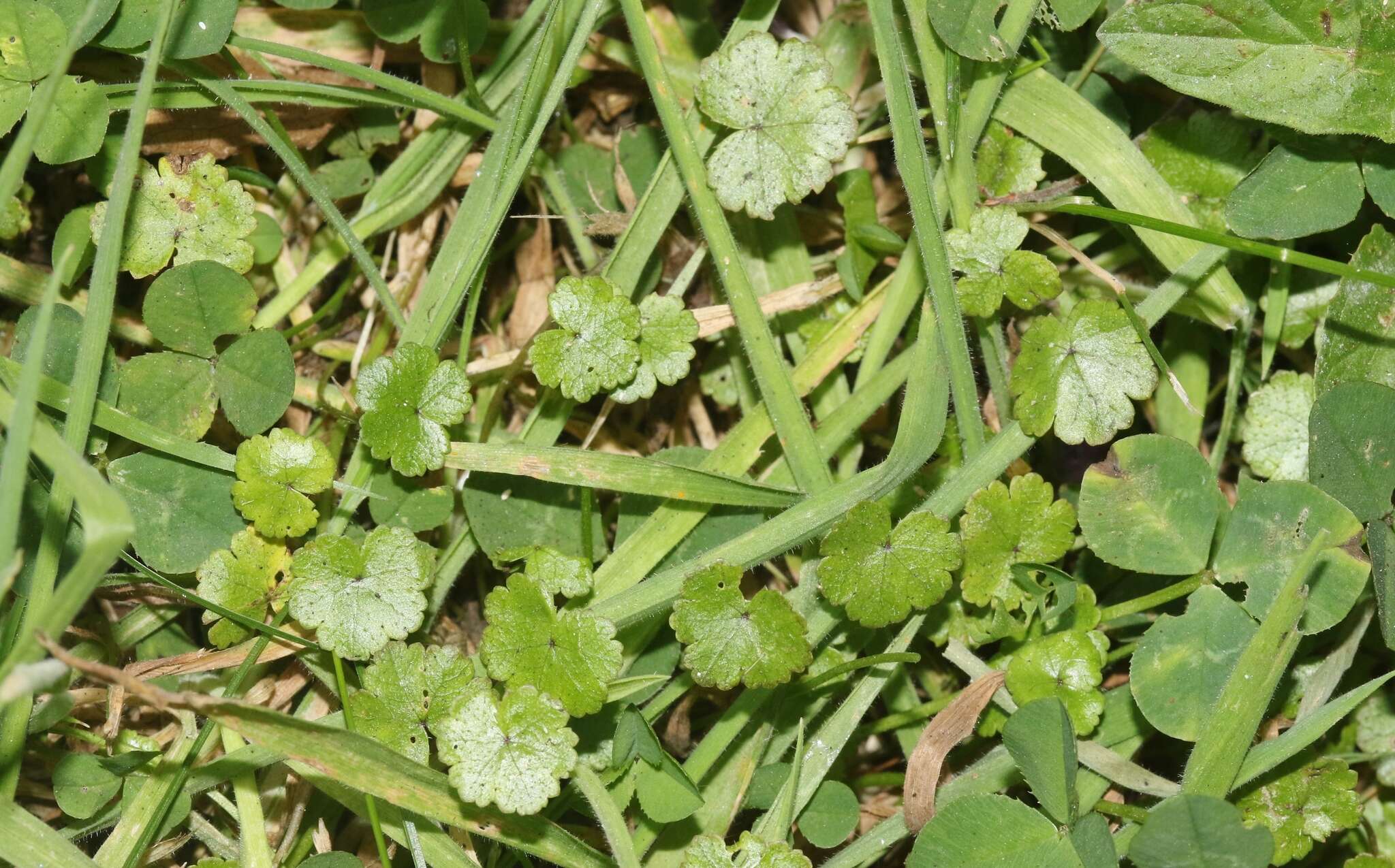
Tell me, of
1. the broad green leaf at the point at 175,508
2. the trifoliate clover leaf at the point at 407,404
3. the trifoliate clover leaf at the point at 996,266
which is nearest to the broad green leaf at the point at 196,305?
the broad green leaf at the point at 175,508

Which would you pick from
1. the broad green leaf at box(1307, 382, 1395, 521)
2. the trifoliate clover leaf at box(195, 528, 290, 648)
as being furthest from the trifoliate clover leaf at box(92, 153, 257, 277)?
the broad green leaf at box(1307, 382, 1395, 521)

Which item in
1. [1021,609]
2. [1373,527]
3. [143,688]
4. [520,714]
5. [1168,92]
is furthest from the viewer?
[1168,92]

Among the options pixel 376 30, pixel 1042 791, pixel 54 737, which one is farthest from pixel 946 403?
pixel 54 737

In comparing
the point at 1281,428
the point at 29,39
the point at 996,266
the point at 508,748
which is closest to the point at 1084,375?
the point at 996,266

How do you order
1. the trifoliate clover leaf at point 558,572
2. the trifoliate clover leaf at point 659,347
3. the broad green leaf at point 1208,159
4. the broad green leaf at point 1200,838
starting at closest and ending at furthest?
1. the broad green leaf at point 1200,838
2. the trifoliate clover leaf at point 558,572
3. the trifoliate clover leaf at point 659,347
4. the broad green leaf at point 1208,159

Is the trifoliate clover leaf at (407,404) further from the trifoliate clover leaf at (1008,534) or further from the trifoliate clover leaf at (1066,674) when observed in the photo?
the trifoliate clover leaf at (1066,674)

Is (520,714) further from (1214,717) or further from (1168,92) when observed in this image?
(1168,92)

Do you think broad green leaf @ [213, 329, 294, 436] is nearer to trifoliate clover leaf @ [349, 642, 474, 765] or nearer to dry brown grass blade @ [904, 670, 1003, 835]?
trifoliate clover leaf @ [349, 642, 474, 765]
